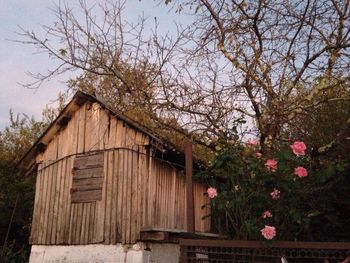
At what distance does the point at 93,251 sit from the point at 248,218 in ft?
16.6

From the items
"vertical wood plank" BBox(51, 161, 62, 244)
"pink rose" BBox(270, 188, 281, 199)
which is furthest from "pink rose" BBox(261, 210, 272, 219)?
"vertical wood plank" BBox(51, 161, 62, 244)

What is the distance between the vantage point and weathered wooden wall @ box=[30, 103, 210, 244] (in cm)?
1005

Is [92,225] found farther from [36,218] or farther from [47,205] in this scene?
[36,218]

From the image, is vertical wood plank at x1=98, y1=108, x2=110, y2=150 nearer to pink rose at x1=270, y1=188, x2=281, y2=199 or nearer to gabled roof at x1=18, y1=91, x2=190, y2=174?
gabled roof at x1=18, y1=91, x2=190, y2=174

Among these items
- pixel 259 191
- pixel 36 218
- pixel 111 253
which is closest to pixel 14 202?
pixel 36 218

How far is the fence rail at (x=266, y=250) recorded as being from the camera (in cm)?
532

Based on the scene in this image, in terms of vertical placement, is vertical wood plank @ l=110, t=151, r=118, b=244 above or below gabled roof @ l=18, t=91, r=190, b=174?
below

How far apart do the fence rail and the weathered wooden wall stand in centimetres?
404

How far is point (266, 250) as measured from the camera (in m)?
5.73

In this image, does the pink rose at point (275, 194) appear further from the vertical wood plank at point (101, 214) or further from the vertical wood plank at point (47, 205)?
the vertical wood plank at point (47, 205)

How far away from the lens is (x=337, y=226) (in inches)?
320

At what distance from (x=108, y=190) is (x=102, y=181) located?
1.03 feet

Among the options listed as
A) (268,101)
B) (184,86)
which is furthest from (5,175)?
(268,101)

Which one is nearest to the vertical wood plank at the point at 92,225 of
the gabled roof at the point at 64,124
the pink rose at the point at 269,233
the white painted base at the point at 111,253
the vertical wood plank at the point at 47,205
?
the white painted base at the point at 111,253
